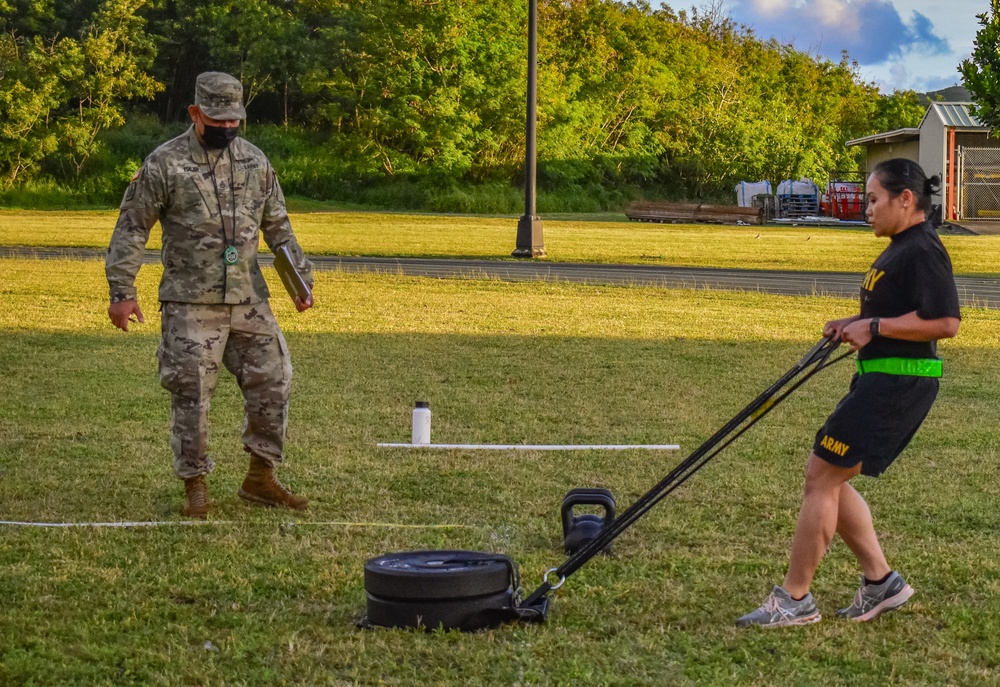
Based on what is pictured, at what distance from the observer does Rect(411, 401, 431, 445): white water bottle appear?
8.53 meters

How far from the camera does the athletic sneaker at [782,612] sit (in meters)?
4.81

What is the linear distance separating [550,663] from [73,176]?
Answer: 61.6m

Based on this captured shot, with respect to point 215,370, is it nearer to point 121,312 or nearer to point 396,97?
point 121,312

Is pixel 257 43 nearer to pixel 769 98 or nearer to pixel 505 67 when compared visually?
pixel 505 67

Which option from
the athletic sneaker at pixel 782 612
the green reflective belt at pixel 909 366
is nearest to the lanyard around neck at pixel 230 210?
the athletic sneaker at pixel 782 612

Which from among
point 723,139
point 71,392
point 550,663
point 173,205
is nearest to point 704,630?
point 550,663

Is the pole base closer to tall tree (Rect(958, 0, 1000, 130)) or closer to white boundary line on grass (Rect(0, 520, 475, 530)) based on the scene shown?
tall tree (Rect(958, 0, 1000, 130))

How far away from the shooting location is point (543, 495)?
284 inches

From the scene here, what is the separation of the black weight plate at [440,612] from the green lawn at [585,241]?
71.6 feet

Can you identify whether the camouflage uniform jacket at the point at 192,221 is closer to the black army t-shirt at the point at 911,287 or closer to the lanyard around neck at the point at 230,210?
the lanyard around neck at the point at 230,210

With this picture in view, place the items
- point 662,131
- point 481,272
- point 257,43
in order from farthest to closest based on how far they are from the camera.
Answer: point 662,131 < point 257,43 < point 481,272

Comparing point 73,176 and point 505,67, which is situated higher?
point 505,67

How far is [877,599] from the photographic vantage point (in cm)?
493

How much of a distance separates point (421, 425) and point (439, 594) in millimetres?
3913
